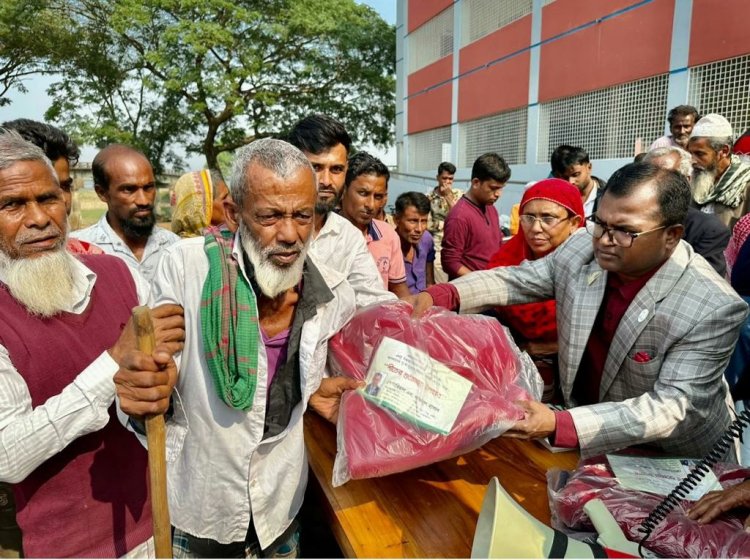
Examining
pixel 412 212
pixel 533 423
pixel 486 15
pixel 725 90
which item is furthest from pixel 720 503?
pixel 486 15

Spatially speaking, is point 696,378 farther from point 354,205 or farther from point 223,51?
point 223,51

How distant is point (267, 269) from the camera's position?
1.59 meters

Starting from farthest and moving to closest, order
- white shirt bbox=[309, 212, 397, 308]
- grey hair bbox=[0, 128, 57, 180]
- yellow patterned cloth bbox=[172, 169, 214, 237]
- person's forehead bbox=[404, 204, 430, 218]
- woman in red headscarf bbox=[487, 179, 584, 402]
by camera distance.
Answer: person's forehead bbox=[404, 204, 430, 218] < yellow patterned cloth bbox=[172, 169, 214, 237] < woman in red headscarf bbox=[487, 179, 584, 402] < white shirt bbox=[309, 212, 397, 308] < grey hair bbox=[0, 128, 57, 180]

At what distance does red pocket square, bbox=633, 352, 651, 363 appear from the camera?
66.9 inches

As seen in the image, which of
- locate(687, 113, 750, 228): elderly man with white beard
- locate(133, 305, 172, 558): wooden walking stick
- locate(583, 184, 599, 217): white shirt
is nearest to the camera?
locate(133, 305, 172, 558): wooden walking stick

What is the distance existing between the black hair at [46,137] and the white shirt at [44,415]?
1641 millimetres

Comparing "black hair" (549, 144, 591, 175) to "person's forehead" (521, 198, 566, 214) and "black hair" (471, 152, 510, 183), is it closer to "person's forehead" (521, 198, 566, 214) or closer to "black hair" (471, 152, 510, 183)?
"black hair" (471, 152, 510, 183)

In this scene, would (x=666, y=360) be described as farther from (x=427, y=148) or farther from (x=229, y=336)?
(x=427, y=148)

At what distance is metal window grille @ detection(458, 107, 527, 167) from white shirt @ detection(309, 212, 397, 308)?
37.7 ft

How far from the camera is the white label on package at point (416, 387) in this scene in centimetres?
148

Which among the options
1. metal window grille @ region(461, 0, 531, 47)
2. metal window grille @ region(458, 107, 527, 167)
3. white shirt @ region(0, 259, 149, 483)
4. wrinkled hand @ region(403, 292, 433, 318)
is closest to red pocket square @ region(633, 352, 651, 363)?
wrinkled hand @ region(403, 292, 433, 318)

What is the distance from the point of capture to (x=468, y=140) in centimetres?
1602

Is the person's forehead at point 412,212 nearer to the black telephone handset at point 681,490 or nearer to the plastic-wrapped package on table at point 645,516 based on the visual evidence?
the plastic-wrapped package on table at point 645,516

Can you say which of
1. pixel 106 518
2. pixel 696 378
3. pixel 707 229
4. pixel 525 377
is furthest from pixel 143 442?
pixel 707 229
